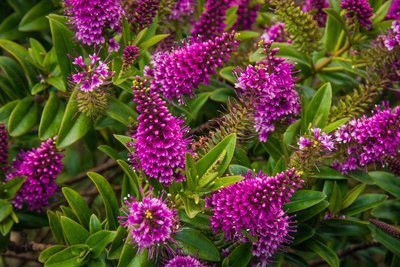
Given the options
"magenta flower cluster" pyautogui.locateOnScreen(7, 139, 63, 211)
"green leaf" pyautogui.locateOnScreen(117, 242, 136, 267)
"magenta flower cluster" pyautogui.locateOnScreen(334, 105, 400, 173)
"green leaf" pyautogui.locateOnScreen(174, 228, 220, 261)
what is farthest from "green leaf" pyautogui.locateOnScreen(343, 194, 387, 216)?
"magenta flower cluster" pyautogui.locateOnScreen(7, 139, 63, 211)

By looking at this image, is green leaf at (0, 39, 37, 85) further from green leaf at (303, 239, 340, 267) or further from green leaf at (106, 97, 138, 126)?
green leaf at (303, 239, 340, 267)

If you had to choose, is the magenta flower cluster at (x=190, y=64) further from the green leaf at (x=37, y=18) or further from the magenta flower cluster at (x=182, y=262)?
the green leaf at (x=37, y=18)

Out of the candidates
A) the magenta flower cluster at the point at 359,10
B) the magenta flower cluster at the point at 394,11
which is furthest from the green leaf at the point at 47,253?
the magenta flower cluster at the point at 394,11

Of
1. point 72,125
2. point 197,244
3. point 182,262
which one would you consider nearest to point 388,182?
point 197,244

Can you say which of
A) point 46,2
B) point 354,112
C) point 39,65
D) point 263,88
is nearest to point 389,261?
point 354,112

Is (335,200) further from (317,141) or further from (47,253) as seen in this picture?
(47,253)
